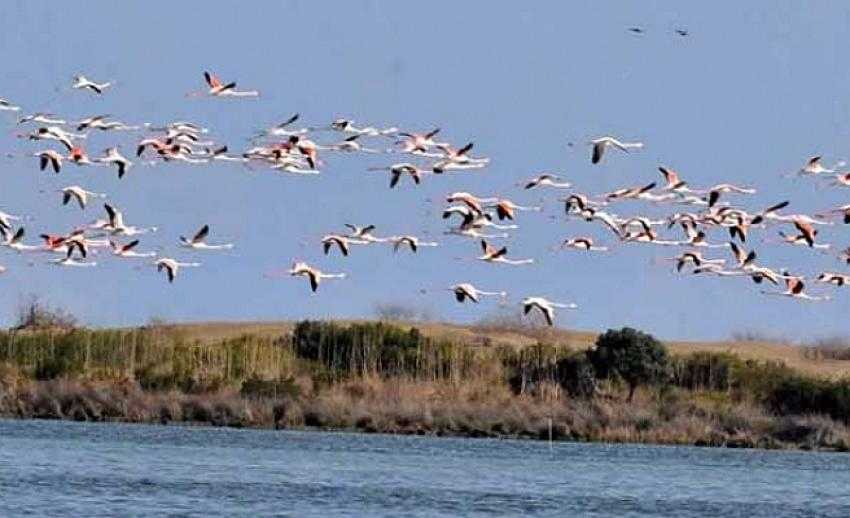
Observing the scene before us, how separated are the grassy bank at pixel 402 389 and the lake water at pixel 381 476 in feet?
11.3

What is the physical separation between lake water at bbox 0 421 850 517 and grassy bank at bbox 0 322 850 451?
11.3 ft

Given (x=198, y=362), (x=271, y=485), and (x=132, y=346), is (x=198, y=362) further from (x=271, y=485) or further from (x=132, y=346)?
(x=271, y=485)

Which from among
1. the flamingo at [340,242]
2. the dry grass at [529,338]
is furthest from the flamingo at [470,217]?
the dry grass at [529,338]

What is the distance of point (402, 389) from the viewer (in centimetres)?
8538

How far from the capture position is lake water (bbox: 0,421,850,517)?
175ft

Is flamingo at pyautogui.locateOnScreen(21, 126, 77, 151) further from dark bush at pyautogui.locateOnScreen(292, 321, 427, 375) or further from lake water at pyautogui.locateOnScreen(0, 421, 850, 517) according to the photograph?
dark bush at pyautogui.locateOnScreen(292, 321, 427, 375)

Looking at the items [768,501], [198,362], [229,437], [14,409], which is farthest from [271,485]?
[198,362]

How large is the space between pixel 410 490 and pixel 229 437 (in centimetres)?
1784

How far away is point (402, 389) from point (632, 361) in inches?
299

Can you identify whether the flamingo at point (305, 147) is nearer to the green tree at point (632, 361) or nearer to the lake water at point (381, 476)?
the lake water at point (381, 476)

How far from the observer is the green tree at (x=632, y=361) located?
87438mm

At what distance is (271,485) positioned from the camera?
5706 centimetres

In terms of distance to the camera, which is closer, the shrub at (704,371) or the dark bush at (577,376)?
the dark bush at (577,376)

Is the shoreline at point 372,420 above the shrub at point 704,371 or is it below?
below
